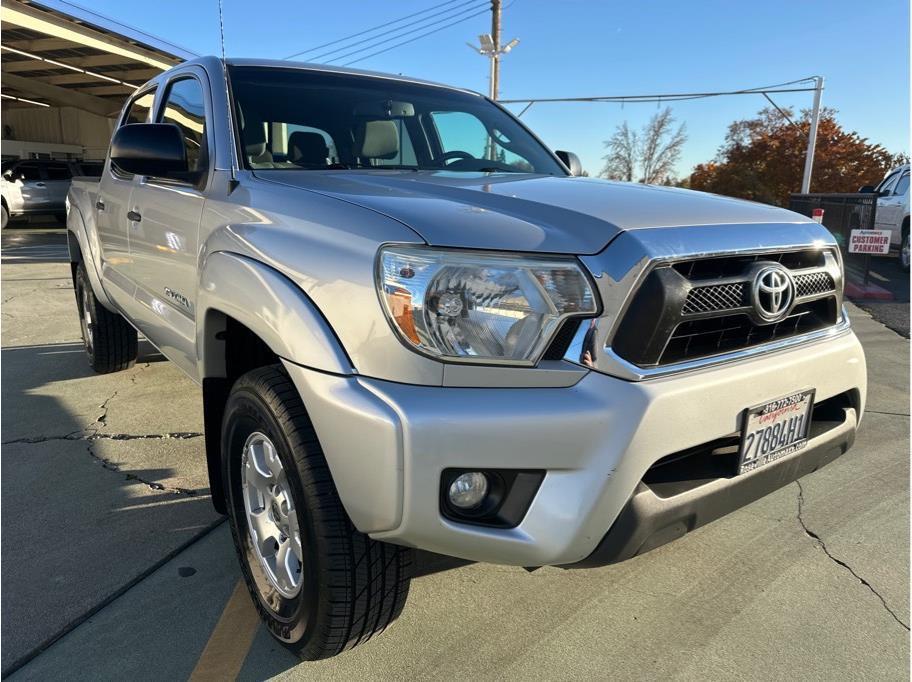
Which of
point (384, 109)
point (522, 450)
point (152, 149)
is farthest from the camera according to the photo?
point (384, 109)

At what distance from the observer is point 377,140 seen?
2.99 m

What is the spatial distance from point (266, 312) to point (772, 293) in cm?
143

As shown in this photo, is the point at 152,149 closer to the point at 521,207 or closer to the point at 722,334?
the point at 521,207

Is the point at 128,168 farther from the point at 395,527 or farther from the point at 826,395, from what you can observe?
the point at 826,395

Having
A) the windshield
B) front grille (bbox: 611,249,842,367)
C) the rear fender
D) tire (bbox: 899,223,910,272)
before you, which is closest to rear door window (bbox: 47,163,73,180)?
the rear fender

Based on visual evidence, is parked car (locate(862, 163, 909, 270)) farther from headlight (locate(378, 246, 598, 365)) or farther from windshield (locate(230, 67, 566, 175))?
headlight (locate(378, 246, 598, 365))

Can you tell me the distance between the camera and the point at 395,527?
5.32 ft

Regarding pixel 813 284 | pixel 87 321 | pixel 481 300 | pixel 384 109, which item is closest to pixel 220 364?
pixel 481 300

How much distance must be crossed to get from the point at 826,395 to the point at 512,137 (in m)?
2.07

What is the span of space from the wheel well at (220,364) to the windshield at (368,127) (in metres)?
0.63

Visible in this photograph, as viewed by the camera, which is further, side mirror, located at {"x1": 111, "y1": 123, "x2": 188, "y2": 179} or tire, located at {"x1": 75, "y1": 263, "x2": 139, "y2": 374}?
tire, located at {"x1": 75, "y1": 263, "x2": 139, "y2": 374}

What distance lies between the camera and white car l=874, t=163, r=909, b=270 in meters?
11.6

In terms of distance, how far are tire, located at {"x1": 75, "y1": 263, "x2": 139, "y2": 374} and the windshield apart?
256 cm

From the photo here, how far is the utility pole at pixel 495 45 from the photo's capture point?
19266 millimetres
